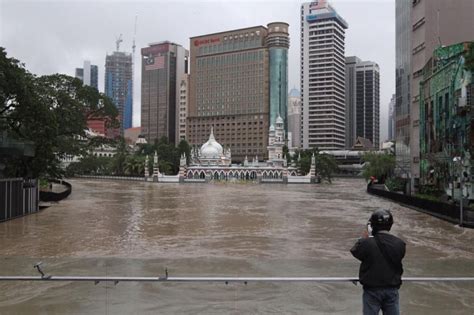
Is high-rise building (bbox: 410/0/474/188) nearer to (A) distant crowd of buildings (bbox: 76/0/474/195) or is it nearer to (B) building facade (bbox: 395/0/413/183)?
(B) building facade (bbox: 395/0/413/183)

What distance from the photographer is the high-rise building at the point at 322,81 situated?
157 m

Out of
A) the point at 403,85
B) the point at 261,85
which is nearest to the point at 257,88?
the point at 261,85

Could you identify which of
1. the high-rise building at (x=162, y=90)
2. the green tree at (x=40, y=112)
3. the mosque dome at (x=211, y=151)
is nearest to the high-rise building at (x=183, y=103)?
the high-rise building at (x=162, y=90)

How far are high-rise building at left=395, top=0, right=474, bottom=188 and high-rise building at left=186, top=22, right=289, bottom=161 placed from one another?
3890 inches

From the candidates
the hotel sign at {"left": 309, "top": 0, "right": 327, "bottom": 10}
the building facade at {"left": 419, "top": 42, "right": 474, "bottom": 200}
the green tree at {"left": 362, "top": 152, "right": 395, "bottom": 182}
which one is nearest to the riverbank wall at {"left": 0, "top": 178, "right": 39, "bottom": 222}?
the building facade at {"left": 419, "top": 42, "right": 474, "bottom": 200}

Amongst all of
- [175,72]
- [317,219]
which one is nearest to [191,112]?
[175,72]

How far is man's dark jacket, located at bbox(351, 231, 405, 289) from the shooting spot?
4.86 m

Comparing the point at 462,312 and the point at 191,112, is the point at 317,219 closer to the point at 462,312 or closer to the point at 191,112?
the point at 462,312

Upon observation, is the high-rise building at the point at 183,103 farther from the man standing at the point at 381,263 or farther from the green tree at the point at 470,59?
the man standing at the point at 381,263

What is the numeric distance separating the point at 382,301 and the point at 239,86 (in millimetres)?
157151

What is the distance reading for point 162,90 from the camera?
183750mm

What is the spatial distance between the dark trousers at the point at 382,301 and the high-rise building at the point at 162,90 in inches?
6971

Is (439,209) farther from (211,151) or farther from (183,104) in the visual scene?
(183,104)

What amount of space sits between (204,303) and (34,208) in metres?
22.6
